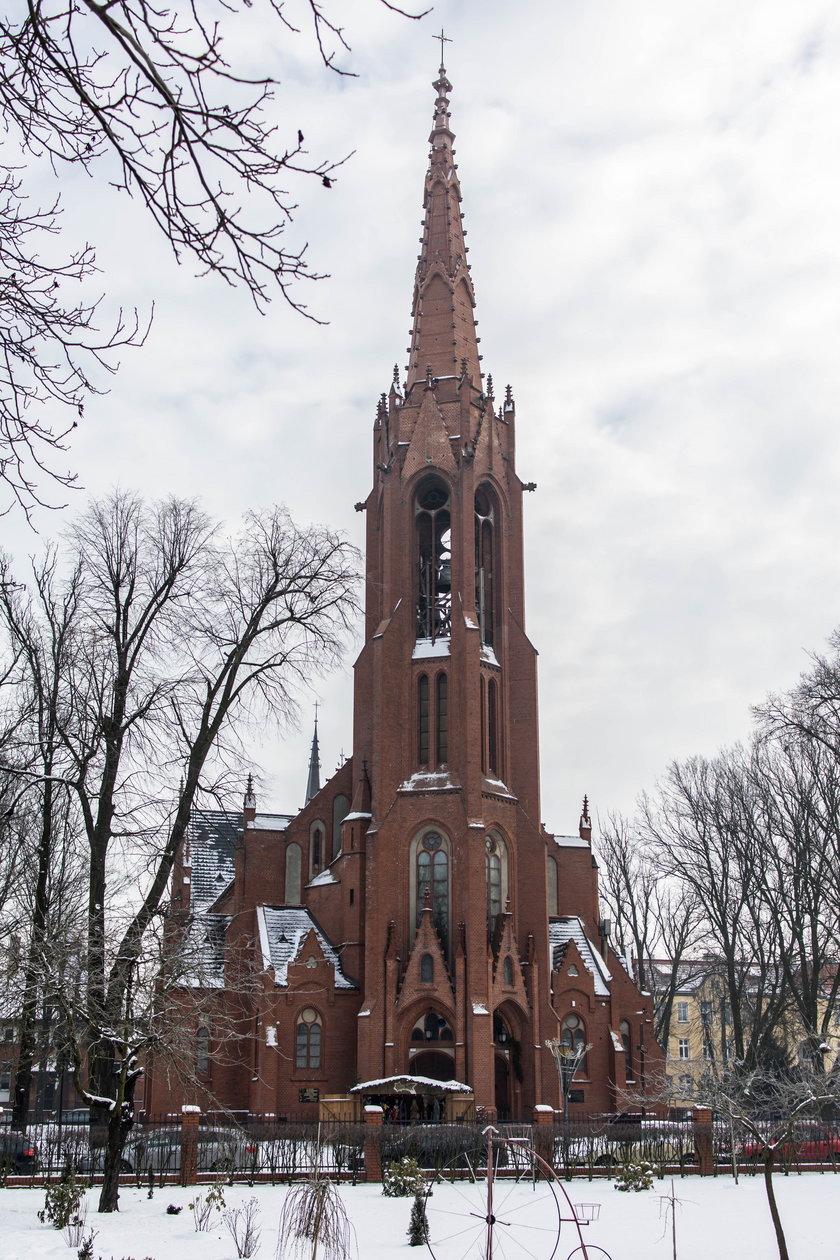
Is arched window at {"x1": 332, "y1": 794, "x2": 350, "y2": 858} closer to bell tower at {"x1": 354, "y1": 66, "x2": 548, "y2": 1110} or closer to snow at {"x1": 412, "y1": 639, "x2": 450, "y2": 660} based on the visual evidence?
bell tower at {"x1": 354, "y1": 66, "x2": 548, "y2": 1110}

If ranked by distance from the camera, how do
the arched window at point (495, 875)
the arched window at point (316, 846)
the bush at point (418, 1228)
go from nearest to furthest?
1. the bush at point (418, 1228)
2. the arched window at point (495, 875)
3. the arched window at point (316, 846)

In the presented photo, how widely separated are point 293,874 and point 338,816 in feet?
9.17

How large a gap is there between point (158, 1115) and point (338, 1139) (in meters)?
12.6

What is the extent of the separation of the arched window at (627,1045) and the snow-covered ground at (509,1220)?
1827cm

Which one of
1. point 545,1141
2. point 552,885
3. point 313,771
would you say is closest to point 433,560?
point 552,885

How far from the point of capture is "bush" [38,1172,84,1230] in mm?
17281

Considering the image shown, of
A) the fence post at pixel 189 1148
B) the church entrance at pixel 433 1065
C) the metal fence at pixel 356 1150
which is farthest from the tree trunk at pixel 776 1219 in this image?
the church entrance at pixel 433 1065

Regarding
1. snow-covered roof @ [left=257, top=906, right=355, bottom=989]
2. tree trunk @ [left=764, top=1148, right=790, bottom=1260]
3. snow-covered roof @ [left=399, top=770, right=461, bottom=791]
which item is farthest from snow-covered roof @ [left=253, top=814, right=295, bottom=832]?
tree trunk @ [left=764, top=1148, right=790, bottom=1260]

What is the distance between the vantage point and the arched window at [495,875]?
39219 millimetres

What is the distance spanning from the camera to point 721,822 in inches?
1647

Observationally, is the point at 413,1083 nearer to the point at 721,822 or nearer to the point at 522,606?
the point at 721,822

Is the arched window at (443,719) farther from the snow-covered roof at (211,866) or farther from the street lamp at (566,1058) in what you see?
the snow-covered roof at (211,866)

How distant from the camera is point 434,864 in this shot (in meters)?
39.2

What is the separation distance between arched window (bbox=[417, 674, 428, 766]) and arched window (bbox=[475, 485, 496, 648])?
2.86 m
